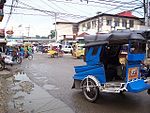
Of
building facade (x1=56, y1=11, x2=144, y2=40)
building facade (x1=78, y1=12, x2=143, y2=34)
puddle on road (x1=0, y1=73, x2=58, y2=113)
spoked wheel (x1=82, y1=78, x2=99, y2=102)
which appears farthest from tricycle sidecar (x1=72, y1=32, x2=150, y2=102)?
building facade (x1=78, y1=12, x2=143, y2=34)

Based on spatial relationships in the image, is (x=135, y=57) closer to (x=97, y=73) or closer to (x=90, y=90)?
(x=97, y=73)

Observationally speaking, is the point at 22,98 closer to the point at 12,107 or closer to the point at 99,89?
the point at 12,107

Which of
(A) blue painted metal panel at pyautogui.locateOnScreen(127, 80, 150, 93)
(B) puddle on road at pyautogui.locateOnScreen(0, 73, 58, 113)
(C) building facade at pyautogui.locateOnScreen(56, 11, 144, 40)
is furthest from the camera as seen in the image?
(C) building facade at pyautogui.locateOnScreen(56, 11, 144, 40)

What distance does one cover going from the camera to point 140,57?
26.2 feet

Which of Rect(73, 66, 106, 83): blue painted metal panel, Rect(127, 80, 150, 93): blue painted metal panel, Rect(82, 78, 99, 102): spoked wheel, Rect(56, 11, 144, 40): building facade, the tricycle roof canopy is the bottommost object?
Rect(82, 78, 99, 102): spoked wheel

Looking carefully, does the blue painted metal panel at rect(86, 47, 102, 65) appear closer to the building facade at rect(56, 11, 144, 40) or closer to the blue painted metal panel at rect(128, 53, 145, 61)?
the blue painted metal panel at rect(128, 53, 145, 61)

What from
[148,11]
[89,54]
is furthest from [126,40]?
[148,11]

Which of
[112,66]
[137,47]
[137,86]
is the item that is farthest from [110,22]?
[137,86]

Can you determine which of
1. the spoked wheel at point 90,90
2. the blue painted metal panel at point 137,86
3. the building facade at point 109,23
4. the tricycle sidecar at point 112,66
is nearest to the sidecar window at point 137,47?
the tricycle sidecar at point 112,66

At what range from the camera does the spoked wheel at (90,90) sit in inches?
321

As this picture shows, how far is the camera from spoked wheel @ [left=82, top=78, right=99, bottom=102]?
8.15m

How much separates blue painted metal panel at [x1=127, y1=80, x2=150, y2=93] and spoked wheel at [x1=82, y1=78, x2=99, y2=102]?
1.24 meters

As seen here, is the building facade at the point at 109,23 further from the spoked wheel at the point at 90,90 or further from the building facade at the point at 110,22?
the spoked wheel at the point at 90,90

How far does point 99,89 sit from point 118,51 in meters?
1.89
